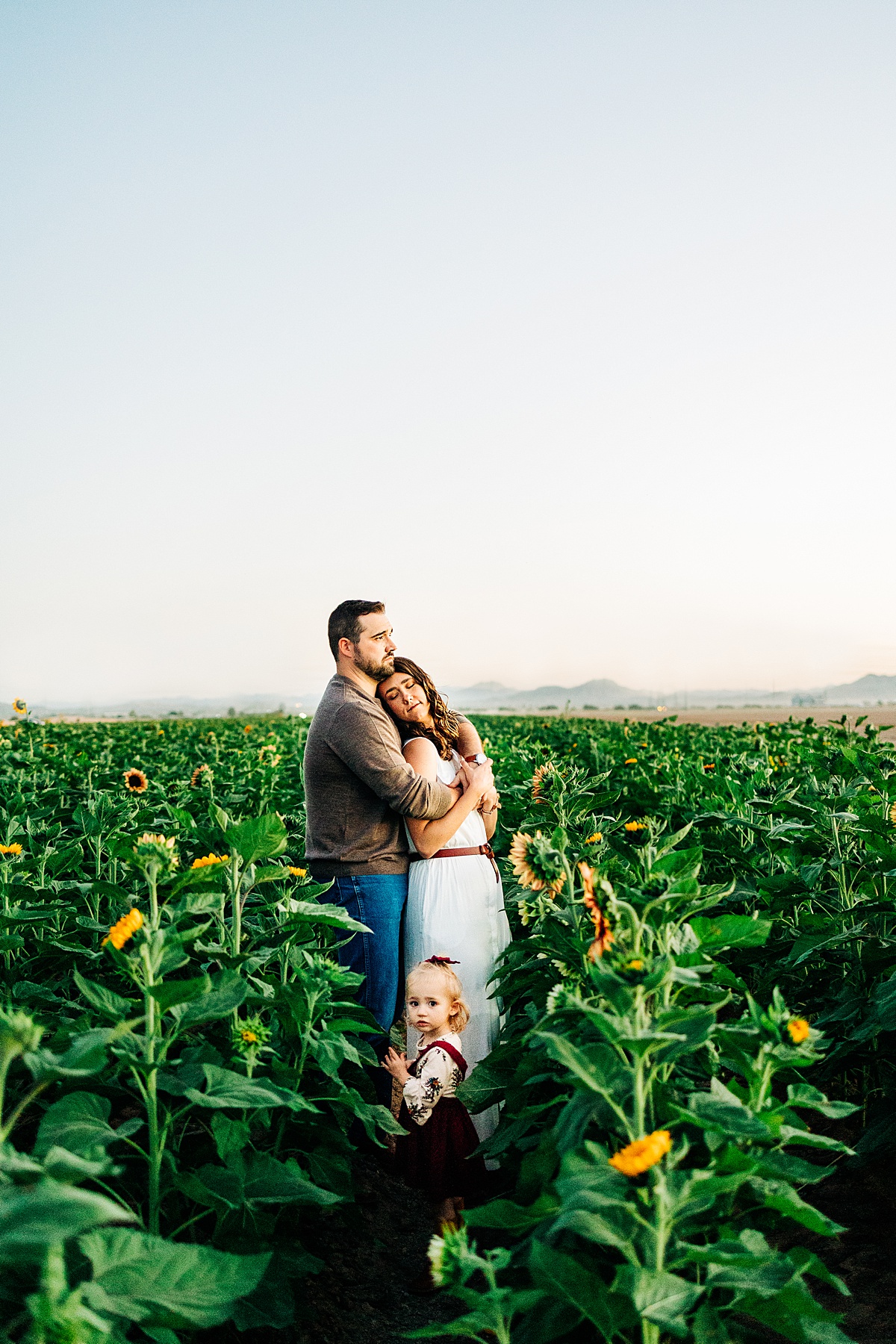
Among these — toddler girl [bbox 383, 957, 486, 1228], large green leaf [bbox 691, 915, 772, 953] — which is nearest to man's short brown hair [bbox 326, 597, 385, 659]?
toddler girl [bbox 383, 957, 486, 1228]

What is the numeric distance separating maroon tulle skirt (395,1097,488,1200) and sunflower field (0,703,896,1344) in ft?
0.41

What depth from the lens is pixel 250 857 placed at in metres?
2.68

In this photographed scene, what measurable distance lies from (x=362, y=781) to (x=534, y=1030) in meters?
2.16

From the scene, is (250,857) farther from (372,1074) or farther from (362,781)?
(372,1074)

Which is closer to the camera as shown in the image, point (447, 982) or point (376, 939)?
point (447, 982)

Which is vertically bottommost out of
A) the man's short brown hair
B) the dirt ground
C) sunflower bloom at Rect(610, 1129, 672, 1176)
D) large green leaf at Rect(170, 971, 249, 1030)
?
the dirt ground

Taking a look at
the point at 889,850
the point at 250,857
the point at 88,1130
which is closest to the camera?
the point at 88,1130

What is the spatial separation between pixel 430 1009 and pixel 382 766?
0.87 metres

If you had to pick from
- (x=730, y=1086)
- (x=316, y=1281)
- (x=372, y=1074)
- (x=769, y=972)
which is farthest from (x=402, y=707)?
(x=730, y=1086)

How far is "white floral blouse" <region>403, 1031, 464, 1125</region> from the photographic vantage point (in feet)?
12.0

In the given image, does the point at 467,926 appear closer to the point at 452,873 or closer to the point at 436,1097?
the point at 452,873

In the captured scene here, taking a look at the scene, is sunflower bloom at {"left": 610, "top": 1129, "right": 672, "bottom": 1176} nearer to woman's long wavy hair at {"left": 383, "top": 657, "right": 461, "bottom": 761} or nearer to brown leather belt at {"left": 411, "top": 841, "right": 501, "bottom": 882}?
brown leather belt at {"left": 411, "top": 841, "right": 501, "bottom": 882}

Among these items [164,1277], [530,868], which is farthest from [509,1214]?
[530,868]

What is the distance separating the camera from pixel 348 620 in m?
4.17
